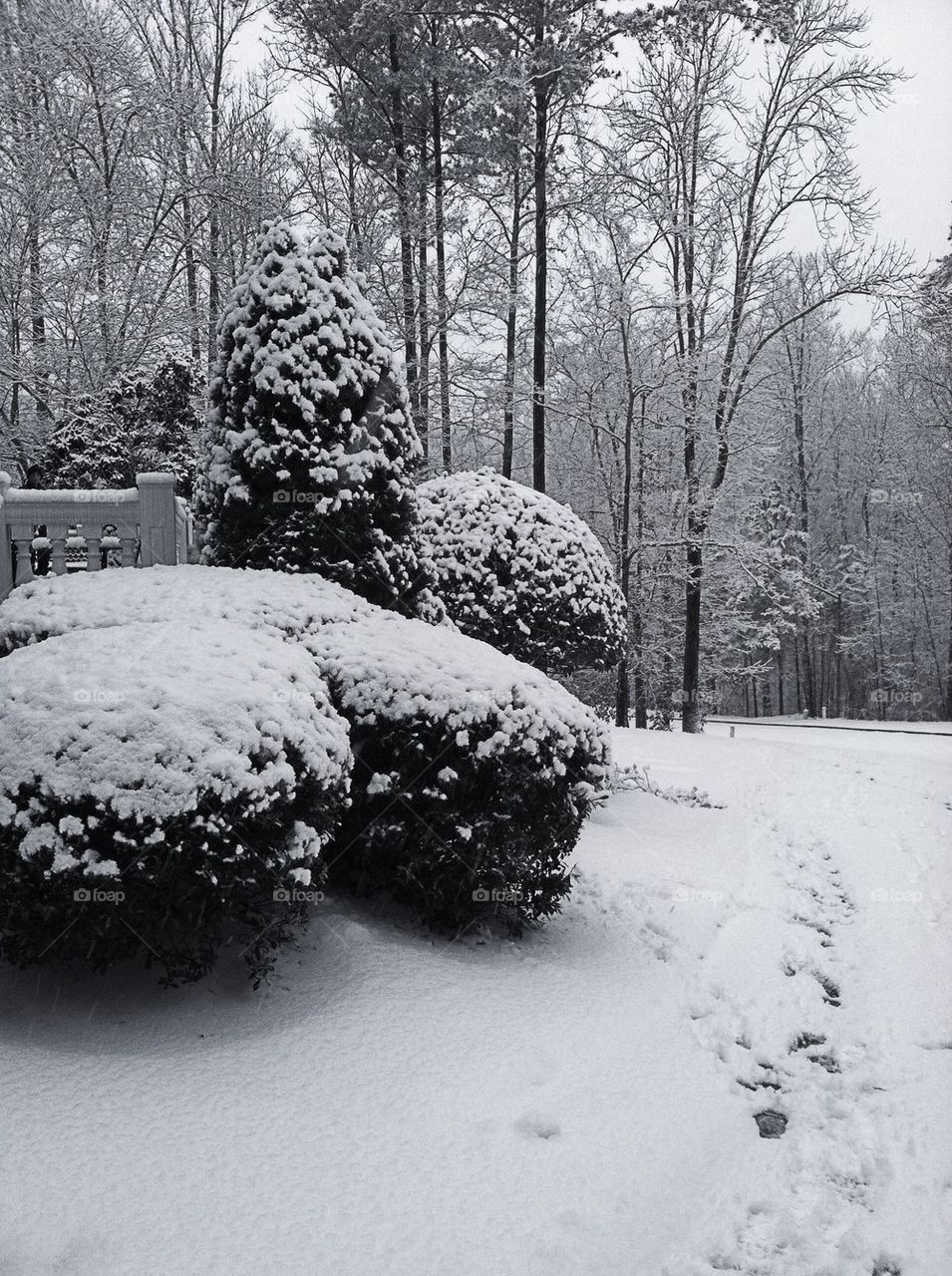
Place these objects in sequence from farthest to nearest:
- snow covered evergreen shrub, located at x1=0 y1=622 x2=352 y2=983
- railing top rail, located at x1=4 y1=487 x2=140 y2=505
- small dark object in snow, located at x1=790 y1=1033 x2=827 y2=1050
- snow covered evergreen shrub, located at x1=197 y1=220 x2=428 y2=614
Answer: railing top rail, located at x1=4 y1=487 x2=140 y2=505
snow covered evergreen shrub, located at x1=197 y1=220 x2=428 y2=614
small dark object in snow, located at x1=790 y1=1033 x2=827 y2=1050
snow covered evergreen shrub, located at x1=0 y1=622 x2=352 y2=983

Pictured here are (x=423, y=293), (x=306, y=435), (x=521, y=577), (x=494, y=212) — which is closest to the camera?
(x=306, y=435)

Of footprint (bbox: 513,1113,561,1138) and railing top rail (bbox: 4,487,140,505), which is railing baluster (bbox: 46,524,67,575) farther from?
footprint (bbox: 513,1113,561,1138)

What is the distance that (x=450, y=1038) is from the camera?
342cm

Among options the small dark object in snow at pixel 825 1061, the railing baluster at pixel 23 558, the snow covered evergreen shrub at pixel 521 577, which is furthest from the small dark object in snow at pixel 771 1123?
the railing baluster at pixel 23 558

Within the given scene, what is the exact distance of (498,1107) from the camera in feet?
9.89

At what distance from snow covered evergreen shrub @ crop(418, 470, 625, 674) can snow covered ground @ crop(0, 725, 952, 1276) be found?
12.3ft

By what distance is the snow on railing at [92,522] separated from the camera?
6.70 m

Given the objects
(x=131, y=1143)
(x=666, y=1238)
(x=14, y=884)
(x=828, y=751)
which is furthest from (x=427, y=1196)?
(x=828, y=751)

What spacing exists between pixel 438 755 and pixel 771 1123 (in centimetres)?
194

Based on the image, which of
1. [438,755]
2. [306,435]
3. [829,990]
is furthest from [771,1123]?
[306,435]

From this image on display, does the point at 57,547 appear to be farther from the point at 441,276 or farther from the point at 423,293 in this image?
the point at 423,293

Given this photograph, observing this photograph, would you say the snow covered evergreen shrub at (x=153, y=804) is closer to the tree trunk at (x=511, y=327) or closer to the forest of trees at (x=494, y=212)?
the forest of trees at (x=494, y=212)

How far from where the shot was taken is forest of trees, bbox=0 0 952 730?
14070 mm

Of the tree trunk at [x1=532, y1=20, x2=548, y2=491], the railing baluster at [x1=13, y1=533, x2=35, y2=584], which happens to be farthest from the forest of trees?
the railing baluster at [x1=13, y1=533, x2=35, y2=584]
